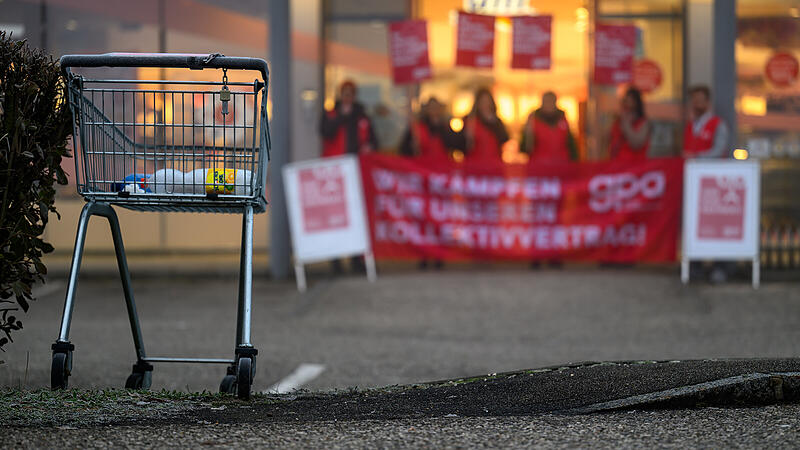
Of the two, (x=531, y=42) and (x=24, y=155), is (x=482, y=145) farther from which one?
(x=24, y=155)

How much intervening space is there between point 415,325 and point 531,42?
519 centimetres

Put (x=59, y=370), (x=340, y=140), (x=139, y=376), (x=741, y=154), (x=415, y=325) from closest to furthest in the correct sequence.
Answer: (x=59, y=370)
(x=139, y=376)
(x=415, y=325)
(x=741, y=154)
(x=340, y=140)

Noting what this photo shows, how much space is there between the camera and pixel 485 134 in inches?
536

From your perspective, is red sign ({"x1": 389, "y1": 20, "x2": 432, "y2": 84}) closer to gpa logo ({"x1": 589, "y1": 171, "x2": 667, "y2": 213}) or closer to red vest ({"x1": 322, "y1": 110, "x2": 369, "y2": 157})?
red vest ({"x1": 322, "y1": 110, "x2": 369, "y2": 157})

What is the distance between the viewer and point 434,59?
1412cm

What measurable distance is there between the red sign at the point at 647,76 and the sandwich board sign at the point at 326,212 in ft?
13.4

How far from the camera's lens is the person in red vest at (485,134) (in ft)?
44.6

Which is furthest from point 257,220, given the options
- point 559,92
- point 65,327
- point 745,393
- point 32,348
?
point 745,393

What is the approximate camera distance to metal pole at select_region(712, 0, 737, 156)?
1245 cm

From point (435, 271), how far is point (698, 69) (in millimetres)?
4326

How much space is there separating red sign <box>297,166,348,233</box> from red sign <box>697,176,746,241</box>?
3.85 m

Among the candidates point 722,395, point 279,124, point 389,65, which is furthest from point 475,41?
point 722,395

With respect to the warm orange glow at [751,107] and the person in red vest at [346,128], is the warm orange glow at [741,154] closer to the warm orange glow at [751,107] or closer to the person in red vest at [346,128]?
the warm orange glow at [751,107]

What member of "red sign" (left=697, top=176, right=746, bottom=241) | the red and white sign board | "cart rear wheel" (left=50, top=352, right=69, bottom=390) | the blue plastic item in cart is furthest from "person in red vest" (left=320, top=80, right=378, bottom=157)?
"cart rear wheel" (left=50, top=352, right=69, bottom=390)
